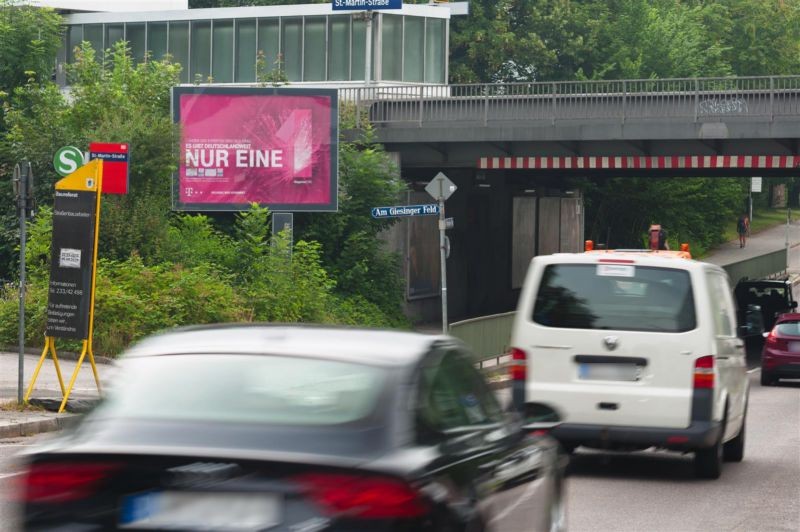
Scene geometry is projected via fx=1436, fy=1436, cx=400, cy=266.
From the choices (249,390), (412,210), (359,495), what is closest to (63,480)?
(249,390)

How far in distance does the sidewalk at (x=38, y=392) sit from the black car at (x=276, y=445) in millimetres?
6432

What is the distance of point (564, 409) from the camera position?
482 inches

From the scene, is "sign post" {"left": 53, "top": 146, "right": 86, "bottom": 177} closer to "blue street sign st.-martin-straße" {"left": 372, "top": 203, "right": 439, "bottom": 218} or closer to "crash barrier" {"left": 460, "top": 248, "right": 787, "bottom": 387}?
"blue street sign st.-martin-straße" {"left": 372, "top": 203, "right": 439, "bottom": 218}

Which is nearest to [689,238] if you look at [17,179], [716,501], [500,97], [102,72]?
[500,97]

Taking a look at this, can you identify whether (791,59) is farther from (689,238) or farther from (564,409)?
(564,409)

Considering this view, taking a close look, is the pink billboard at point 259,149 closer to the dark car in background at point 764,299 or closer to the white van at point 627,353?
the dark car in background at point 764,299

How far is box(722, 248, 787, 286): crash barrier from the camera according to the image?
163 feet

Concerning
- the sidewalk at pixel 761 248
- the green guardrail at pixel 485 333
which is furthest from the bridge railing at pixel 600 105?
the sidewalk at pixel 761 248

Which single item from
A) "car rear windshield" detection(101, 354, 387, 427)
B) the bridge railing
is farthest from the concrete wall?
"car rear windshield" detection(101, 354, 387, 427)

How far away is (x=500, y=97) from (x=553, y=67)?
3416cm

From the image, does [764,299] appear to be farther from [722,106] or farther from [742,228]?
[742,228]

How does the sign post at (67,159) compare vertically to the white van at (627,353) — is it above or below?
above

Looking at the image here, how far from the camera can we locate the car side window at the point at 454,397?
5754 mm

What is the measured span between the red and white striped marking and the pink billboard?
5.11m
